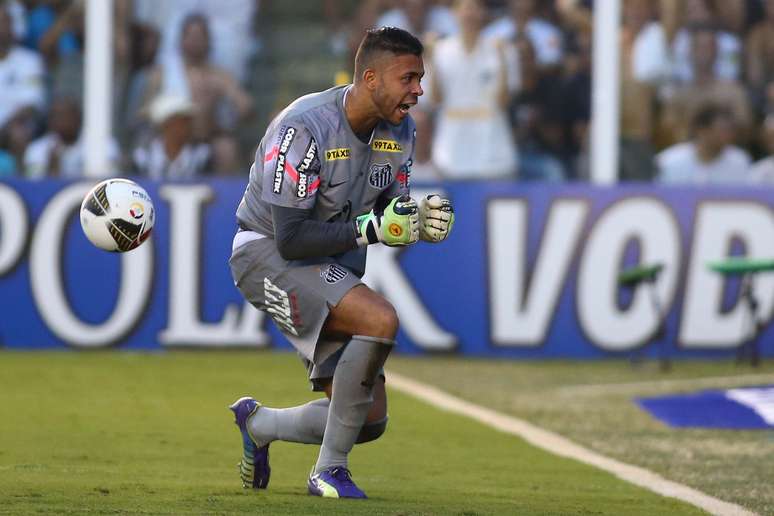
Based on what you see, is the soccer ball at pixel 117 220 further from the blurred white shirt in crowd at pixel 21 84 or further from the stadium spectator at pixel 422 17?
the blurred white shirt in crowd at pixel 21 84

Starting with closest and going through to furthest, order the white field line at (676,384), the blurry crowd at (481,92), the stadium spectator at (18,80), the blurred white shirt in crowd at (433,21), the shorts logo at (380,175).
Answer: the shorts logo at (380,175), the white field line at (676,384), the blurry crowd at (481,92), the blurred white shirt in crowd at (433,21), the stadium spectator at (18,80)

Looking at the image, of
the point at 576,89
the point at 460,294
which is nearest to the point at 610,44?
the point at 576,89

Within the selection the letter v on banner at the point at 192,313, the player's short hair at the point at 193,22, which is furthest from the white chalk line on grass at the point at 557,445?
the player's short hair at the point at 193,22

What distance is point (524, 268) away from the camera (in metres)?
14.4

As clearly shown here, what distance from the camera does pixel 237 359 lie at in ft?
46.4

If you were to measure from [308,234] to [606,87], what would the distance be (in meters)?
9.01

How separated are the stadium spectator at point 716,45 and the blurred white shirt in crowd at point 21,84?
252 inches

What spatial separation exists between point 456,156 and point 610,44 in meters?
1.83

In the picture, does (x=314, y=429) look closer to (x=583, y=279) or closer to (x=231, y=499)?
(x=231, y=499)

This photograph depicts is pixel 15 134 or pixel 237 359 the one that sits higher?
pixel 15 134

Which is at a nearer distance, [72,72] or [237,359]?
[237,359]

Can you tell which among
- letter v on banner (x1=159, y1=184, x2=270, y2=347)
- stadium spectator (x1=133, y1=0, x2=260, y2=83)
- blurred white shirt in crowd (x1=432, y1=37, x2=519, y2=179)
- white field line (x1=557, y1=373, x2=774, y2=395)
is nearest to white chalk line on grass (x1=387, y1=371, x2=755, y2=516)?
white field line (x1=557, y1=373, x2=774, y2=395)

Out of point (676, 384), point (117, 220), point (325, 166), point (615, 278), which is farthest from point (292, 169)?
point (615, 278)

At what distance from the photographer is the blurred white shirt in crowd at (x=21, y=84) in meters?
15.6
